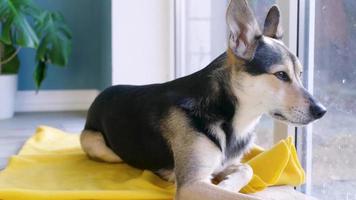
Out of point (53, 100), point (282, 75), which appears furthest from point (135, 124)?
point (53, 100)

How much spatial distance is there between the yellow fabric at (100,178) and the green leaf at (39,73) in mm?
1859

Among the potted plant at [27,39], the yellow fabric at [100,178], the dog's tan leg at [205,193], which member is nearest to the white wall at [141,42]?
the potted plant at [27,39]

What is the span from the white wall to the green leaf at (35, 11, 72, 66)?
0.55 m

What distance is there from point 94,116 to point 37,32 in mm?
2227

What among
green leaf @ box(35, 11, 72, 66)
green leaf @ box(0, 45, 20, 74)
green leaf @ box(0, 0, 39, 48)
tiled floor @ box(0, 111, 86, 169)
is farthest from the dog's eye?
green leaf @ box(0, 45, 20, 74)

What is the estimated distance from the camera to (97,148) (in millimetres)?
2156

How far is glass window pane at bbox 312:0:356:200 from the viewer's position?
1.70 metres

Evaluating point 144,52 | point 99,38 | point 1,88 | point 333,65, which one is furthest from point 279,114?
point 99,38

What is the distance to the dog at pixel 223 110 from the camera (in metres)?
1.57

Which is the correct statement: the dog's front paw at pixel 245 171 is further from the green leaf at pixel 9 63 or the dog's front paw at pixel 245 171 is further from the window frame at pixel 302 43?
the green leaf at pixel 9 63

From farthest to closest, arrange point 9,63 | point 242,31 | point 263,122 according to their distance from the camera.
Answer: point 9,63, point 263,122, point 242,31

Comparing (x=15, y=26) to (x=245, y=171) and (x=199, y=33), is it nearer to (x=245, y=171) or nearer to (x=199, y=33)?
(x=199, y=33)

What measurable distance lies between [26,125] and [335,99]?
7.93 feet

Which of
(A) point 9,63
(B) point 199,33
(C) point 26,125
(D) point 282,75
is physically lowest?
(C) point 26,125
